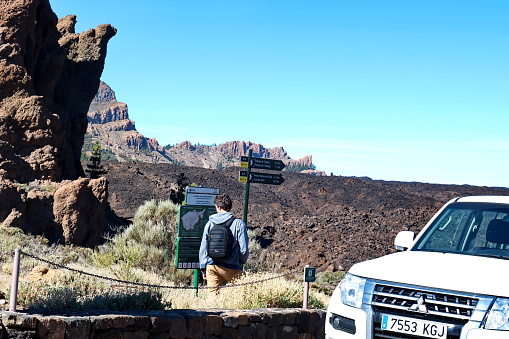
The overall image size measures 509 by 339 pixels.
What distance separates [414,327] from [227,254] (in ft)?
15.4

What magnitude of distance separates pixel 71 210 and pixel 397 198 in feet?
124

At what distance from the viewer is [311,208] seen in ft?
178

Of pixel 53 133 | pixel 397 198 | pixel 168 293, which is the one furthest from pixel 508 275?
pixel 397 198

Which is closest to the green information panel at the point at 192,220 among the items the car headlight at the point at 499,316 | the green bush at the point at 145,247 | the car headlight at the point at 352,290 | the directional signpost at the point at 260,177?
the green bush at the point at 145,247

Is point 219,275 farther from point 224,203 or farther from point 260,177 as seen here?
point 260,177

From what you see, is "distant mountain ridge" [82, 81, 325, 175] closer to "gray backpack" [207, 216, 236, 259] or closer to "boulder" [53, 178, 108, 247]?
"boulder" [53, 178, 108, 247]

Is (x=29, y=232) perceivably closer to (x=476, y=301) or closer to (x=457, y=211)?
(x=457, y=211)

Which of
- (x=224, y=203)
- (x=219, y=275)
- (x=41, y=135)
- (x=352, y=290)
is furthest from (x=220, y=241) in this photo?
(x=41, y=135)

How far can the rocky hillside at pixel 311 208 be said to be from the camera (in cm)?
2600

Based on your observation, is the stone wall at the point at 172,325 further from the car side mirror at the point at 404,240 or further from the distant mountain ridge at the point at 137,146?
the distant mountain ridge at the point at 137,146

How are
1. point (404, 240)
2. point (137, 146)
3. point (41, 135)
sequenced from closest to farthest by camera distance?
point (404, 240)
point (41, 135)
point (137, 146)

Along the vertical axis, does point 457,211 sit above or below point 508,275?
above

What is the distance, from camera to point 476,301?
5.43 m

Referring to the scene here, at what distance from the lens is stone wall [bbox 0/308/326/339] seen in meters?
5.72
